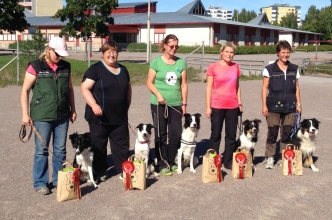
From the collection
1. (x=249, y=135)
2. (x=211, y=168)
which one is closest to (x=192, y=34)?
(x=249, y=135)

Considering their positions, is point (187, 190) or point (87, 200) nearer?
point (87, 200)

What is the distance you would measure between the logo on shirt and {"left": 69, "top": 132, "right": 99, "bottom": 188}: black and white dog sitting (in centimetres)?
133

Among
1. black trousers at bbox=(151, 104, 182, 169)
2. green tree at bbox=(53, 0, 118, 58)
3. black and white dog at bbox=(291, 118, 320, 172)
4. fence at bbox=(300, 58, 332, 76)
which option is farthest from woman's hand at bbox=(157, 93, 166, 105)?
green tree at bbox=(53, 0, 118, 58)

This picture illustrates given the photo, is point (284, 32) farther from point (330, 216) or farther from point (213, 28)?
point (330, 216)

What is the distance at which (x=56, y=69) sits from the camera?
5.22 metres

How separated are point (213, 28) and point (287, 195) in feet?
158

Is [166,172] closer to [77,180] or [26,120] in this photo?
[77,180]

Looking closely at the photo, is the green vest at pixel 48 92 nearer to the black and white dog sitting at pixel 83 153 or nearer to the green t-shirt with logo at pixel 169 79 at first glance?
the black and white dog sitting at pixel 83 153

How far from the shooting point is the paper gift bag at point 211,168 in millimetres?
6020

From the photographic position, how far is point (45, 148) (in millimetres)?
5320

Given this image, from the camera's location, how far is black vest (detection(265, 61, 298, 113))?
6559mm

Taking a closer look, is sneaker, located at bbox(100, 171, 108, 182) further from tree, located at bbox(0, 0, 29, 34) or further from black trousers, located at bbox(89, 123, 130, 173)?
tree, located at bbox(0, 0, 29, 34)

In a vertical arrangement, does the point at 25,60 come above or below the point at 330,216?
above

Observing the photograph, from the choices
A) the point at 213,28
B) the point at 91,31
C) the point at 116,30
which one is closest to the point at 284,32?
the point at 213,28
